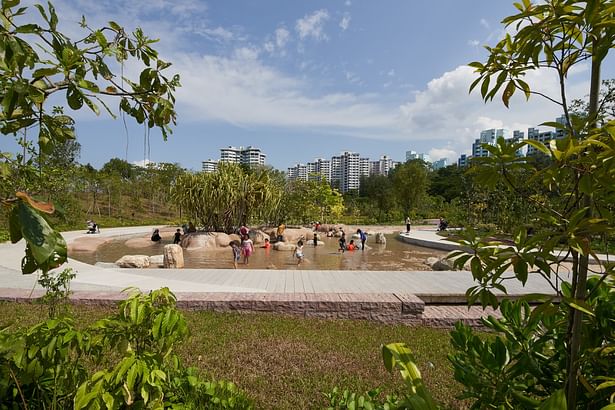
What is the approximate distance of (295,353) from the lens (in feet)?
13.8

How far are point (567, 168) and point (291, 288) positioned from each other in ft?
22.3

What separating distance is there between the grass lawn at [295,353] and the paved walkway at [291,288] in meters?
0.25

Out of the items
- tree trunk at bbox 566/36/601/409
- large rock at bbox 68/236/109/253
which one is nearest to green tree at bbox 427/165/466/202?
large rock at bbox 68/236/109/253

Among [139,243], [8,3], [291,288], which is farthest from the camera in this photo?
[139,243]

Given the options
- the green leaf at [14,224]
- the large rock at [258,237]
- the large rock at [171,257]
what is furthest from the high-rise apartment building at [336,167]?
the green leaf at [14,224]

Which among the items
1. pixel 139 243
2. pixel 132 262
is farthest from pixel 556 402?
pixel 139 243

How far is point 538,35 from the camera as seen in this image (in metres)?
1.29

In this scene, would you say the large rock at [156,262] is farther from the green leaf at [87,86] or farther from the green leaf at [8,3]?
the green leaf at [8,3]

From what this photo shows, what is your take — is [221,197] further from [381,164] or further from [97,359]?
[381,164]

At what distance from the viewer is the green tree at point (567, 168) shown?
1.02 metres

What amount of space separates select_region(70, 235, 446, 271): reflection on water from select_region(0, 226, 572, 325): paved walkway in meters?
3.38

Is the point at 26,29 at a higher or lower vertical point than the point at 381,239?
higher

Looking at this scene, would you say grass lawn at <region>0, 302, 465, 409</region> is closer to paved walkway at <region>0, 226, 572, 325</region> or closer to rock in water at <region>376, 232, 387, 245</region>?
paved walkway at <region>0, 226, 572, 325</region>

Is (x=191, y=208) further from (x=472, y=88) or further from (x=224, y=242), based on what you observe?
(x=472, y=88)
